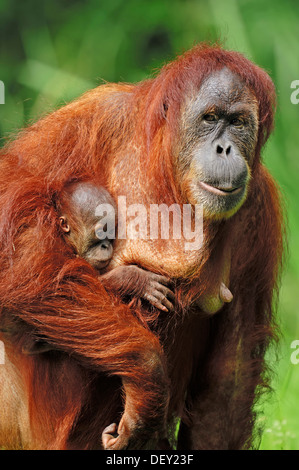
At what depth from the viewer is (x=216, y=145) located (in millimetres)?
2510

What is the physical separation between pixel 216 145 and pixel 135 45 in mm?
2790

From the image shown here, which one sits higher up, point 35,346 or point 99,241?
point 99,241

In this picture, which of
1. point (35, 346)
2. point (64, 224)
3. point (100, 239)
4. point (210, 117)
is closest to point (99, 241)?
point (100, 239)

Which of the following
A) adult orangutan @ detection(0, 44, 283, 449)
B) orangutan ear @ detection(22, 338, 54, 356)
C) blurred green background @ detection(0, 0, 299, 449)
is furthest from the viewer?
blurred green background @ detection(0, 0, 299, 449)

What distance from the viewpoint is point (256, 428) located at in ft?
11.1

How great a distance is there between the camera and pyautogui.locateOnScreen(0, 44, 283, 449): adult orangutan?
2.50 meters

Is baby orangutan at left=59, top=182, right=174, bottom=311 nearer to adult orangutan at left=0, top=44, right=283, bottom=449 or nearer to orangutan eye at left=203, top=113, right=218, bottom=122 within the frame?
adult orangutan at left=0, top=44, right=283, bottom=449

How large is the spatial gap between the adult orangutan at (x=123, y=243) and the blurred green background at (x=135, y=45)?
190cm

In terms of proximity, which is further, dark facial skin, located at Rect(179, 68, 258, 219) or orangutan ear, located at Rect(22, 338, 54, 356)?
orangutan ear, located at Rect(22, 338, 54, 356)

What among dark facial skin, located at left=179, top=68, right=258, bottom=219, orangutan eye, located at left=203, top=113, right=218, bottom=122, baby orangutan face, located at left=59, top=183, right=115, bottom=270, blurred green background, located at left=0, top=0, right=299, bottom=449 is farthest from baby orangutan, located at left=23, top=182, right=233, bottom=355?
blurred green background, located at left=0, top=0, right=299, bottom=449

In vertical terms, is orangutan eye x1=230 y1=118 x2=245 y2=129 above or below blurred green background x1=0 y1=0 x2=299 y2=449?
below

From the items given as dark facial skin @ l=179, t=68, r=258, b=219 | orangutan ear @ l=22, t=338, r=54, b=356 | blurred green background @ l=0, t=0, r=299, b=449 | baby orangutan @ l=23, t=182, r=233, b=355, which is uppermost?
blurred green background @ l=0, t=0, r=299, b=449

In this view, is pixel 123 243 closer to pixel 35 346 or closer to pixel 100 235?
pixel 100 235

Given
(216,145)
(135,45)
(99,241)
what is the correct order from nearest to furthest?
(216,145) < (99,241) < (135,45)
